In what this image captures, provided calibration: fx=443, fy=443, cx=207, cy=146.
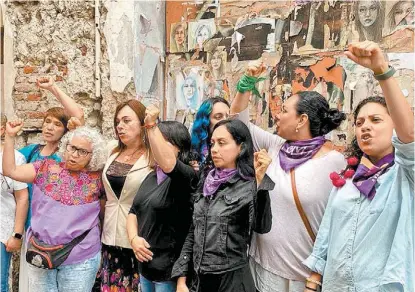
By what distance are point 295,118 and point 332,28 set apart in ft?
6.53

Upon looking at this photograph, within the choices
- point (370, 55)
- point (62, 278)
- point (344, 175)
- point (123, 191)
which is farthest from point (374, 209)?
point (62, 278)

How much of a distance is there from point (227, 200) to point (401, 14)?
8.39ft

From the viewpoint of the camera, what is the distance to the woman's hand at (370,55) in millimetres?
1712

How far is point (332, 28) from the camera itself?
4152 millimetres

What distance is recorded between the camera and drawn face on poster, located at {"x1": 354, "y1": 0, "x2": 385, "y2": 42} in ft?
12.9

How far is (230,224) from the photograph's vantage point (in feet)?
7.84

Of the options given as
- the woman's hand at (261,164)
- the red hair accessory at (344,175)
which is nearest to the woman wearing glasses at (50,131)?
the woman's hand at (261,164)

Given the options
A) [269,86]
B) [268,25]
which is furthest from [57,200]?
[268,25]

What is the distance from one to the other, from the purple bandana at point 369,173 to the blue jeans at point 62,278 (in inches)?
73.1

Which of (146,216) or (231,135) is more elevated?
(231,135)

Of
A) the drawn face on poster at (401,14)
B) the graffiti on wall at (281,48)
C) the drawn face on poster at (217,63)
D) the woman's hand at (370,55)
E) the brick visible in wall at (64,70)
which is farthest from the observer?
the drawn face on poster at (217,63)

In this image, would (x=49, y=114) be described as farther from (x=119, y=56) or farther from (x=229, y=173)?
(x=229, y=173)

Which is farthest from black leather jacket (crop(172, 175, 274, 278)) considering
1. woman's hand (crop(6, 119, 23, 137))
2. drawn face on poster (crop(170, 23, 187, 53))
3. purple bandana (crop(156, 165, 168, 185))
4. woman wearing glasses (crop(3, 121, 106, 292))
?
drawn face on poster (crop(170, 23, 187, 53))

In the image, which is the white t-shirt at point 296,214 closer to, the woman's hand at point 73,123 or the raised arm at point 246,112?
the raised arm at point 246,112
